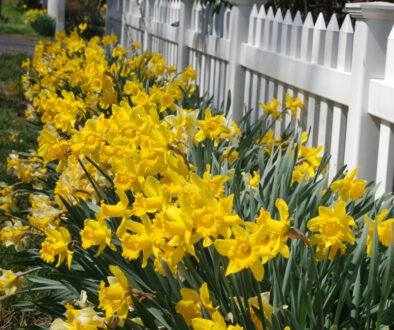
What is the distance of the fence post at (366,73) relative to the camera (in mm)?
2572

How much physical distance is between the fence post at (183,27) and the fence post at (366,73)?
3.36 metres

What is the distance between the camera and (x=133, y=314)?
188 cm

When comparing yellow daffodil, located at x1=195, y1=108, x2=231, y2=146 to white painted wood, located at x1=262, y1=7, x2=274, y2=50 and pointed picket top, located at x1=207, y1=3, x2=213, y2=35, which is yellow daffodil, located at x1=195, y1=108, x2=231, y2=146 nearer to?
white painted wood, located at x1=262, y1=7, x2=274, y2=50

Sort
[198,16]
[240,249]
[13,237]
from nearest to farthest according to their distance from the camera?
[240,249] → [13,237] → [198,16]

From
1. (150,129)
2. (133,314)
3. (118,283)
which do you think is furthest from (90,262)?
(118,283)

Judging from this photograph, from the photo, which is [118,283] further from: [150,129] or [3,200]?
[3,200]

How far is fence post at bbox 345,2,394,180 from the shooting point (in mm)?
2572

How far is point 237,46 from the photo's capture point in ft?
14.6

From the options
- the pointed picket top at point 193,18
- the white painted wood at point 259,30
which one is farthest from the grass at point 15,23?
the white painted wood at point 259,30

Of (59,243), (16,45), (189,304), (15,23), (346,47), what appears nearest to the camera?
(189,304)

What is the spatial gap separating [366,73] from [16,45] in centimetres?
1449

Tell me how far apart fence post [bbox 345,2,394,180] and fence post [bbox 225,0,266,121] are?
1753 mm

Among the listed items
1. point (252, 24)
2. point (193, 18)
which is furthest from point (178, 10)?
point (252, 24)

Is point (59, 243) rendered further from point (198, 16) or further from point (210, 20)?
point (198, 16)
